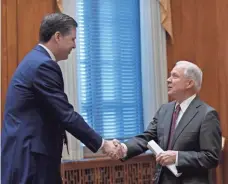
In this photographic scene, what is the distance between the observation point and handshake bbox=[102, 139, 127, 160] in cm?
246

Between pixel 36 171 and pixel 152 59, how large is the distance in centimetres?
229

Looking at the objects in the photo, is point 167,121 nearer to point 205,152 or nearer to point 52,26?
point 205,152

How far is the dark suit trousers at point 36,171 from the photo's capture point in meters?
2.08

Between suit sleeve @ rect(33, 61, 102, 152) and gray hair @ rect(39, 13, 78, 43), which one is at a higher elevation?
gray hair @ rect(39, 13, 78, 43)

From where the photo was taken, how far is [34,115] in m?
2.13

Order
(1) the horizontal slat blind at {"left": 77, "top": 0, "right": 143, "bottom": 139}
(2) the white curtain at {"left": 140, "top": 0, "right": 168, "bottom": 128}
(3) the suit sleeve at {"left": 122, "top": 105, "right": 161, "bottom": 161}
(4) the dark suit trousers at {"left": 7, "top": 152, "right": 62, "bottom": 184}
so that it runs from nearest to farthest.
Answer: (4) the dark suit trousers at {"left": 7, "top": 152, "right": 62, "bottom": 184}, (3) the suit sleeve at {"left": 122, "top": 105, "right": 161, "bottom": 161}, (1) the horizontal slat blind at {"left": 77, "top": 0, "right": 143, "bottom": 139}, (2) the white curtain at {"left": 140, "top": 0, "right": 168, "bottom": 128}

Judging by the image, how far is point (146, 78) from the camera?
4121 mm

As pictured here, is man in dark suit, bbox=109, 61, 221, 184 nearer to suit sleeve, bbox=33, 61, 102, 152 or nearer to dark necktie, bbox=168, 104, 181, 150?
dark necktie, bbox=168, 104, 181, 150

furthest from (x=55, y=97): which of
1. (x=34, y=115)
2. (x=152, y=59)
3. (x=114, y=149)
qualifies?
(x=152, y=59)

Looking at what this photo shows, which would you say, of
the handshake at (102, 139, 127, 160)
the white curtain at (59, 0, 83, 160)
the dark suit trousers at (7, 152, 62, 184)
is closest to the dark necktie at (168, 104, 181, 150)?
the handshake at (102, 139, 127, 160)

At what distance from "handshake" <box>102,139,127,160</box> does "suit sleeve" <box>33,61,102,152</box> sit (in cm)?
25

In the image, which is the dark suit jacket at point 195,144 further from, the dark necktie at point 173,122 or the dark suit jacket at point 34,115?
the dark suit jacket at point 34,115

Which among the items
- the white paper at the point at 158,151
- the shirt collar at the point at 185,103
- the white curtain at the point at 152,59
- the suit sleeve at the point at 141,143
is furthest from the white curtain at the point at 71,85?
the shirt collar at the point at 185,103

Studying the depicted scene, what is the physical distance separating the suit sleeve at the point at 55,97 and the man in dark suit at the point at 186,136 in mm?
440
